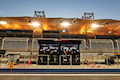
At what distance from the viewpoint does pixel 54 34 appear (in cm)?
1536

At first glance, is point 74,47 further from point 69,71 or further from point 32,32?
point 32,32

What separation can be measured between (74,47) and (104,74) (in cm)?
318

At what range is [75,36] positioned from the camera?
15453mm

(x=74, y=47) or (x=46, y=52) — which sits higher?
(x=74, y=47)

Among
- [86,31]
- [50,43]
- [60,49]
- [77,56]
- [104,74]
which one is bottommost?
[104,74]

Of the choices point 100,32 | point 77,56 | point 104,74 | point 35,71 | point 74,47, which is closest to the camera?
point 104,74

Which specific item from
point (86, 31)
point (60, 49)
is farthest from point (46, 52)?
point (86, 31)

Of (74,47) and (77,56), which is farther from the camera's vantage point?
(74,47)

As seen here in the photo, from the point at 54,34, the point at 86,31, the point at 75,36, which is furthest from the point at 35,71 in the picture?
the point at 86,31

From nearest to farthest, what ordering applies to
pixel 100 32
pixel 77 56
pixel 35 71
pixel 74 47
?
pixel 35 71 → pixel 77 56 → pixel 74 47 → pixel 100 32

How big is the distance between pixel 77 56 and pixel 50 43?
105 inches

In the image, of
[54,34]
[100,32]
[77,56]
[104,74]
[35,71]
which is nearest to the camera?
[104,74]

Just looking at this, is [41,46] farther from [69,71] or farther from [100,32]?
[100,32]

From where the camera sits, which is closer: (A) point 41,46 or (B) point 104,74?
(B) point 104,74
